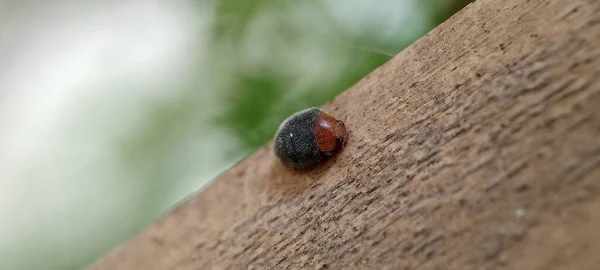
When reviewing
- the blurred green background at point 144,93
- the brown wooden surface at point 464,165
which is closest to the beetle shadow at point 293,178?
the brown wooden surface at point 464,165

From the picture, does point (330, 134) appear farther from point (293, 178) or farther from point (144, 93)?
point (144, 93)

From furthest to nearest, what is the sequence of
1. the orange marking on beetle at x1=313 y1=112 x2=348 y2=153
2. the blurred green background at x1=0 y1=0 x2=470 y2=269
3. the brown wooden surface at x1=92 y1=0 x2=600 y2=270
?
the blurred green background at x1=0 y1=0 x2=470 y2=269 < the orange marking on beetle at x1=313 y1=112 x2=348 y2=153 < the brown wooden surface at x1=92 y1=0 x2=600 y2=270

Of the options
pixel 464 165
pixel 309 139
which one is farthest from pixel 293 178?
pixel 464 165

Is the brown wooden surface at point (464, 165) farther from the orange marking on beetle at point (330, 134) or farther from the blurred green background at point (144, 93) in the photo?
the blurred green background at point (144, 93)

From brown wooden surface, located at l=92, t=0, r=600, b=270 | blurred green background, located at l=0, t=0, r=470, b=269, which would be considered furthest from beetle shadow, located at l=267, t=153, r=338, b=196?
blurred green background, located at l=0, t=0, r=470, b=269

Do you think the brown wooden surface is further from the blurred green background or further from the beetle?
the blurred green background
